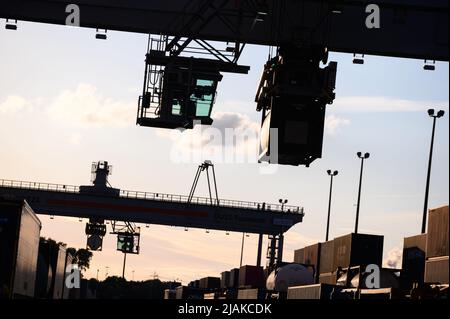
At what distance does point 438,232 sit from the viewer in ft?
83.5

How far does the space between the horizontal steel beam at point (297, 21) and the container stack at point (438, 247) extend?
4.25 m

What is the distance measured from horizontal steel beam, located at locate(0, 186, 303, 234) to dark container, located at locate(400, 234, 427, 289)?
5876cm

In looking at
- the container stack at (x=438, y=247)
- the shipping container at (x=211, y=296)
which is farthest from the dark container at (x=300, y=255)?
the container stack at (x=438, y=247)

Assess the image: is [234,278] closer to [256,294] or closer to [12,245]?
[256,294]

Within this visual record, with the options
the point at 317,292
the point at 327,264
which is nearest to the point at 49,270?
the point at 317,292

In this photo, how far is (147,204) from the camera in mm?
101375

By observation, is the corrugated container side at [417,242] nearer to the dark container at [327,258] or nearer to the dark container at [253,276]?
the dark container at [327,258]

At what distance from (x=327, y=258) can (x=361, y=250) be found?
7.09 meters

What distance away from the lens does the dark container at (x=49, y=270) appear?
131 ft
